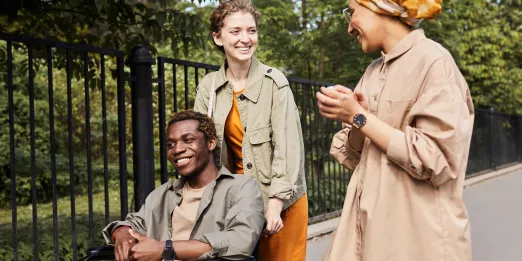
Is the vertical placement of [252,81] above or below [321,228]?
above

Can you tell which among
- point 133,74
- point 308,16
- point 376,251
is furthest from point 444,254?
point 308,16

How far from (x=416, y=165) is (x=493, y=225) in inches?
311

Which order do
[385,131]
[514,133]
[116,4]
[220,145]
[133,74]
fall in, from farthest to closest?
[514,133] → [116,4] → [133,74] → [220,145] → [385,131]

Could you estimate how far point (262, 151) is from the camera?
3.20 m

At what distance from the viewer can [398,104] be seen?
2.14 metres

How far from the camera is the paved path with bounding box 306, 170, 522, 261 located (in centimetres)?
733

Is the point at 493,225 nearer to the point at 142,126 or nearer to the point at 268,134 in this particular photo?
the point at 142,126

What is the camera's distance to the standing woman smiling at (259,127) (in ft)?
10.4

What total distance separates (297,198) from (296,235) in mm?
175

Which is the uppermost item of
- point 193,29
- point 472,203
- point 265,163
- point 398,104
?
point 193,29

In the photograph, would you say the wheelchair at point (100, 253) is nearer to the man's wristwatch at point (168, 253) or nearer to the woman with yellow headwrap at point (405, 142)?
the man's wristwatch at point (168, 253)

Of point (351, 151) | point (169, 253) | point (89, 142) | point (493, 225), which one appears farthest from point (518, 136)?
point (351, 151)

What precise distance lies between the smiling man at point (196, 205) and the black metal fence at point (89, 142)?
1.59 meters

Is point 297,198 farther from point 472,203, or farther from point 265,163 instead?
point 472,203
